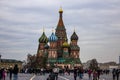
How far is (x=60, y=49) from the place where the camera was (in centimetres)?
16850

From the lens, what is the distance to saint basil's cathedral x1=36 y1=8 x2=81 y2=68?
16288cm

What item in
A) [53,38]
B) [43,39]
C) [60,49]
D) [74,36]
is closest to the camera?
[53,38]

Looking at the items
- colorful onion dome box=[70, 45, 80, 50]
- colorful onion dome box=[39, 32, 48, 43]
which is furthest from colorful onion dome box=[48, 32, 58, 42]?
colorful onion dome box=[70, 45, 80, 50]

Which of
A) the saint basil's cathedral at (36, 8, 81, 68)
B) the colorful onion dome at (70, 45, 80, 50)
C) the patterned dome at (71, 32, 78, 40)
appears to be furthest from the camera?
the patterned dome at (71, 32, 78, 40)

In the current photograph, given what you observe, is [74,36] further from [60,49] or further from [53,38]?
[53,38]

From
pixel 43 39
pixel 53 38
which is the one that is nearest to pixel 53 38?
pixel 53 38

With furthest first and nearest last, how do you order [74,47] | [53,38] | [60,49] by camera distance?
[74,47] < [60,49] < [53,38]

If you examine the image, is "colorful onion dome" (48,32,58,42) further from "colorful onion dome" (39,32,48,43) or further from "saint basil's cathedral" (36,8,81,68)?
"colorful onion dome" (39,32,48,43)

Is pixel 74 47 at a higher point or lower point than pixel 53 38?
lower

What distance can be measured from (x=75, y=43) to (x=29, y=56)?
28.1 metres

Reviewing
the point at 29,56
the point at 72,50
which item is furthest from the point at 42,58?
the point at 72,50

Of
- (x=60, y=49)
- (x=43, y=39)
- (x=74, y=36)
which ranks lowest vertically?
(x=60, y=49)

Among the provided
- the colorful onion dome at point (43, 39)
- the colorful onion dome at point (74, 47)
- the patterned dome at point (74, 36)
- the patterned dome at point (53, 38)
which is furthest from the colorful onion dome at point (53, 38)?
the patterned dome at point (74, 36)

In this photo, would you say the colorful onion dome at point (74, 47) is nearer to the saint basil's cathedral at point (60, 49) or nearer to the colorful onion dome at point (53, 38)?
the saint basil's cathedral at point (60, 49)
